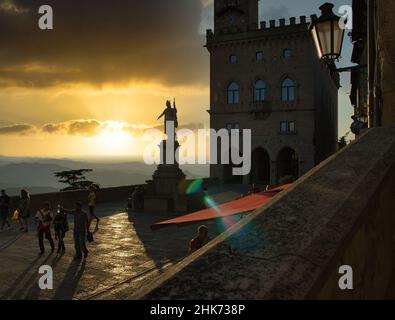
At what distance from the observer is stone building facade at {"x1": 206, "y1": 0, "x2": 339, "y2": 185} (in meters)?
42.5

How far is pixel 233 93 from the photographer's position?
45.8m

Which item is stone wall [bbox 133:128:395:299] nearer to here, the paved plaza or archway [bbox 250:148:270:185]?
the paved plaza

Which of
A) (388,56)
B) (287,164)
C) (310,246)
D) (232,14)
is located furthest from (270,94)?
(310,246)

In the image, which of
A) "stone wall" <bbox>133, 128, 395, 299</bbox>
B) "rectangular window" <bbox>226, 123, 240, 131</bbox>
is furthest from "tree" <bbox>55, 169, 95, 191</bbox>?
"stone wall" <bbox>133, 128, 395, 299</bbox>

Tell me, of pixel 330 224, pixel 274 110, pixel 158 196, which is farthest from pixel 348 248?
pixel 274 110

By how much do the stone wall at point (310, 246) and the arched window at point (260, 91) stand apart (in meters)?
42.2

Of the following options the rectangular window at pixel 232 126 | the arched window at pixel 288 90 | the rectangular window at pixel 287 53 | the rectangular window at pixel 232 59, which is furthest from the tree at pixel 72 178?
the rectangular window at pixel 287 53

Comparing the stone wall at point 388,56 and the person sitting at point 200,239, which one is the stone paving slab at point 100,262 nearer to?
the person sitting at point 200,239

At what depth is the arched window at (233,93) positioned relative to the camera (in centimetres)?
4559

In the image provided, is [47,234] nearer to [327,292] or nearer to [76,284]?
[76,284]

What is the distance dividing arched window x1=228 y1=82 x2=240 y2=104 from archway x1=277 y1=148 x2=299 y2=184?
8.01 m

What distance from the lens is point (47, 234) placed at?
473 inches
